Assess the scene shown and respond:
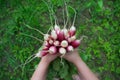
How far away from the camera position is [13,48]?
324cm

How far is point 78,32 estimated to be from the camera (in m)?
3.29

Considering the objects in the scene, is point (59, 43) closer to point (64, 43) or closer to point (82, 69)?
point (64, 43)

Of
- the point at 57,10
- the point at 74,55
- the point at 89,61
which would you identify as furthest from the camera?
the point at 57,10

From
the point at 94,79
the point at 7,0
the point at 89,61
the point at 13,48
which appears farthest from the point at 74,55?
the point at 7,0

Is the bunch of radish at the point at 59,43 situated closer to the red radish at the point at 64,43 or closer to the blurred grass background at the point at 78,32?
the red radish at the point at 64,43

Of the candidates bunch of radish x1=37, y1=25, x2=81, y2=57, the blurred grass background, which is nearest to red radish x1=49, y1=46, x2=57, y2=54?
bunch of radish x1=37, y1=25, x2=81, y2=57

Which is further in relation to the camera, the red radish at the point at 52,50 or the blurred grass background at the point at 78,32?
the blurred grass background at the point at 78,32

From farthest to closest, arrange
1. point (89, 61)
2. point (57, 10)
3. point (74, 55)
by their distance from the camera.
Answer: point (57, 10), point (89, 61), point (74, 55)

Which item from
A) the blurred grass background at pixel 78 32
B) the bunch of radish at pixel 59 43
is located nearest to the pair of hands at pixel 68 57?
the bunch of radish at pixel 59 43

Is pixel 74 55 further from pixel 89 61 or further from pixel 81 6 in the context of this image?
pixel 81 6

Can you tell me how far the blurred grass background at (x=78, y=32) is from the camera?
3158mm

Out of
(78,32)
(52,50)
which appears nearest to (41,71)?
(52,50)

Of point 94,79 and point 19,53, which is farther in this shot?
point 19,53

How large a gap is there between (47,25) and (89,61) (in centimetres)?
60
